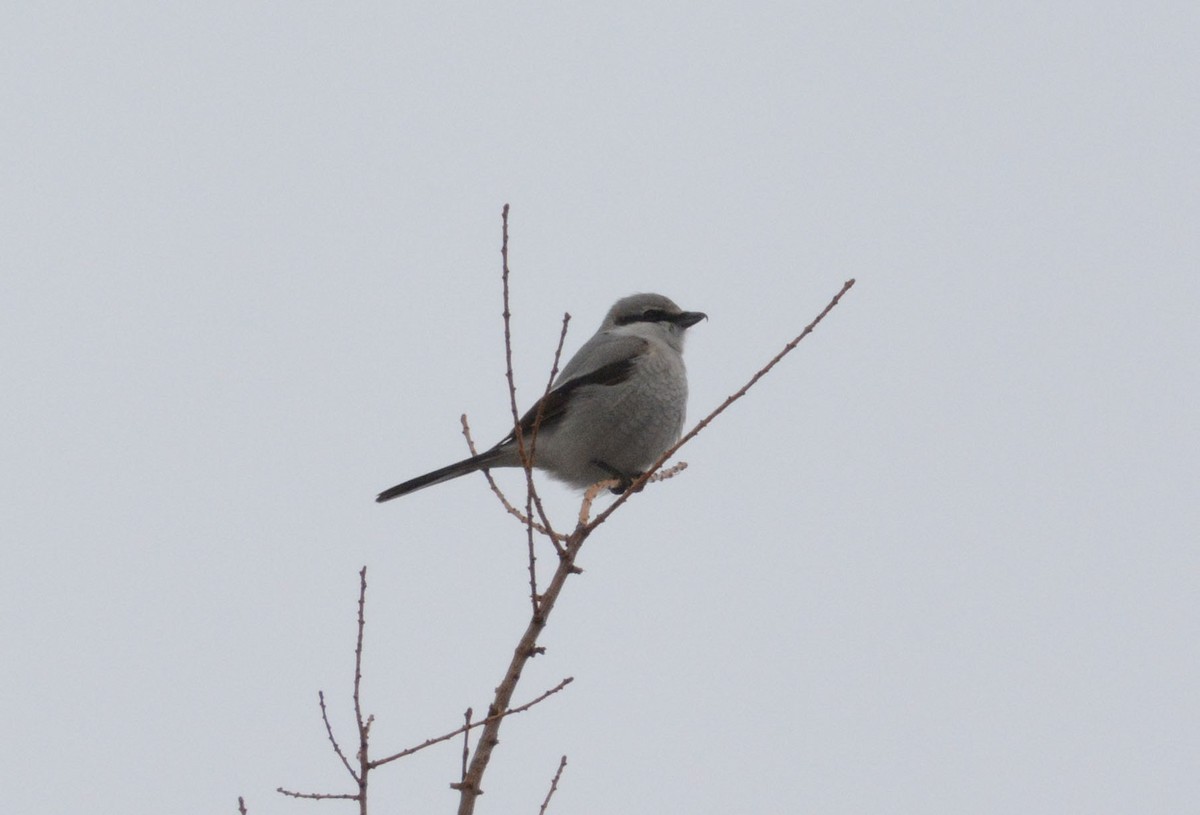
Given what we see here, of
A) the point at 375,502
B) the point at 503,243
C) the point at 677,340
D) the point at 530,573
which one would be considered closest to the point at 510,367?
the point at 503,243

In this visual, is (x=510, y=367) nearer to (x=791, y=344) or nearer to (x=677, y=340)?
(x=791, y=344)

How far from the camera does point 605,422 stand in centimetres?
505

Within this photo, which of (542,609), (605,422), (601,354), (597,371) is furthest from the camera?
(601,354)

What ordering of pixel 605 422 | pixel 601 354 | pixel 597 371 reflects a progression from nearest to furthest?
pixel 605 422, pixel 597 371, pixel 601 354

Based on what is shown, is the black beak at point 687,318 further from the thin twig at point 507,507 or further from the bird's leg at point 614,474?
the thin twig at point 507,507

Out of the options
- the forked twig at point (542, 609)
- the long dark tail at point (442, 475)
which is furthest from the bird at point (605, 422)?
the forked twig at point (542, 609)

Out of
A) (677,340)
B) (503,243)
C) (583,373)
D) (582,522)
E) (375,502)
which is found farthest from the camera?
(677,340)

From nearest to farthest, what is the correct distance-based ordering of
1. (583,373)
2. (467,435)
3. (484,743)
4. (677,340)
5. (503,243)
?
(484,743)
(503,243)
(467,435)
(583,373)
(677,340)

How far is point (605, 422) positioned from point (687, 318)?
0.98m

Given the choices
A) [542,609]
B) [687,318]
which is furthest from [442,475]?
[542,609]

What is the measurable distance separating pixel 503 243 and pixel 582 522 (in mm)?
715

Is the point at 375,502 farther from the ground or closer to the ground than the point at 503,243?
closer to the ground

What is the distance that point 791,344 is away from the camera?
2855 mm

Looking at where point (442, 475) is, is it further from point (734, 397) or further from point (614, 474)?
point (734, 397)
